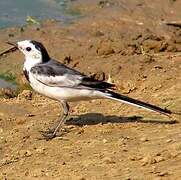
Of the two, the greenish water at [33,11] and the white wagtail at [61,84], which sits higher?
the white wagtail at [61,84]

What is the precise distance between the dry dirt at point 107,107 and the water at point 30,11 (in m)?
0.48

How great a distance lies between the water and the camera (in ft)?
54.5

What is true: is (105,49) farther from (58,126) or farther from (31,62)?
(58,126)

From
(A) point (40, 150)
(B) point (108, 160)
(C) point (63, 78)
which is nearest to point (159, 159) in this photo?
(B) point (108, 160)

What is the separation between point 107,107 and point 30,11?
747 centimetres

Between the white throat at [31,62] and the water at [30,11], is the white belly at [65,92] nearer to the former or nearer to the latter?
the white throat at [31,62]

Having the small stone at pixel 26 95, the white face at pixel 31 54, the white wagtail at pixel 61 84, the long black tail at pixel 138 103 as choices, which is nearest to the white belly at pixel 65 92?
the white wagtail at pixel 61 84

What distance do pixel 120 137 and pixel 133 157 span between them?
1037 millimetres

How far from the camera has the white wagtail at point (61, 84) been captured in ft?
28.5

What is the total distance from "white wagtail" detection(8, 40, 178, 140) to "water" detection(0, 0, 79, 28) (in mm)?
7141

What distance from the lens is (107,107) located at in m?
10.3

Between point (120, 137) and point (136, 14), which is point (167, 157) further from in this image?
point (136, 14)

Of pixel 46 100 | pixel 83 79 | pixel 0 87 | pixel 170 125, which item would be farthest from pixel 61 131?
pixel 0 87

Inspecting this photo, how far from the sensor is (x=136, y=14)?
17016 mm
